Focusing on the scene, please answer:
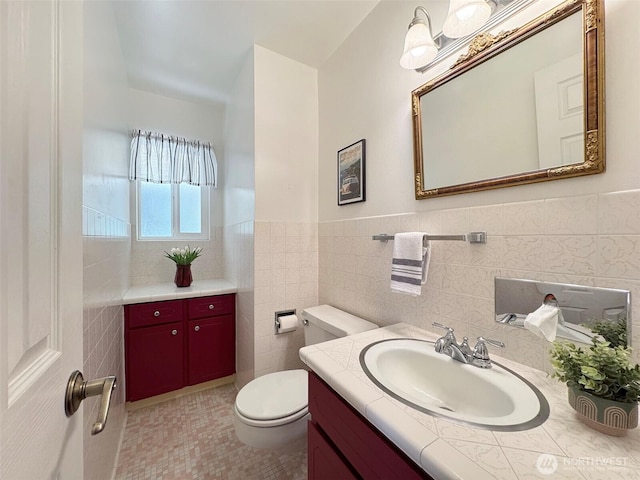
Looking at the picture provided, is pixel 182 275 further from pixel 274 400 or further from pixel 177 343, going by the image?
pixel 274 400

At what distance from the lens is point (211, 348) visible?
1.95 metres

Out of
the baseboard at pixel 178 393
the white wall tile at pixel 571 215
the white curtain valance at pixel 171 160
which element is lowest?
the baseboard at pixel 178 393

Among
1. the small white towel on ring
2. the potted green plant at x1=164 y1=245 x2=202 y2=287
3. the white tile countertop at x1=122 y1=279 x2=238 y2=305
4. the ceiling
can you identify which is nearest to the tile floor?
the white tile countertop at x1=122 y1=279 x2=238 y2=305

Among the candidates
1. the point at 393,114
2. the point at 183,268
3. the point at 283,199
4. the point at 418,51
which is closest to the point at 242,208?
the point at 283,199

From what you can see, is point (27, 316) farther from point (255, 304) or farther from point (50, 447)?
point (255, 304)

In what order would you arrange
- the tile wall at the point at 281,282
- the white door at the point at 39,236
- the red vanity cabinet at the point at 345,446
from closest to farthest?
the white door at the point at 39,236, the red vanity cabinet at the point at 345,446, the tile wall at the point at 281,282

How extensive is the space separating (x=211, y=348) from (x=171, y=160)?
65.1 inches

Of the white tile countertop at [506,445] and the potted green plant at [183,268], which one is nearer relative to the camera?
the white tile countertop at [506,445]

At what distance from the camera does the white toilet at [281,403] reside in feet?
3.62

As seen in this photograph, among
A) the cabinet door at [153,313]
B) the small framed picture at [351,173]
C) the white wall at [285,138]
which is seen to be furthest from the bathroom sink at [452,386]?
the cabinet door at [153,313]

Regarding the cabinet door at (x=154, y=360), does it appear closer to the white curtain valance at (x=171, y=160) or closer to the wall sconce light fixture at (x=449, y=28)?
the white curtain valance at (x=171, y=160)

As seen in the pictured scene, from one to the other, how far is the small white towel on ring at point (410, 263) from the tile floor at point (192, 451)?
1130 millimetres

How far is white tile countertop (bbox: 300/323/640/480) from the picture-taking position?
454 mm

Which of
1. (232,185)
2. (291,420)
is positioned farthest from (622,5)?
(232,185)
